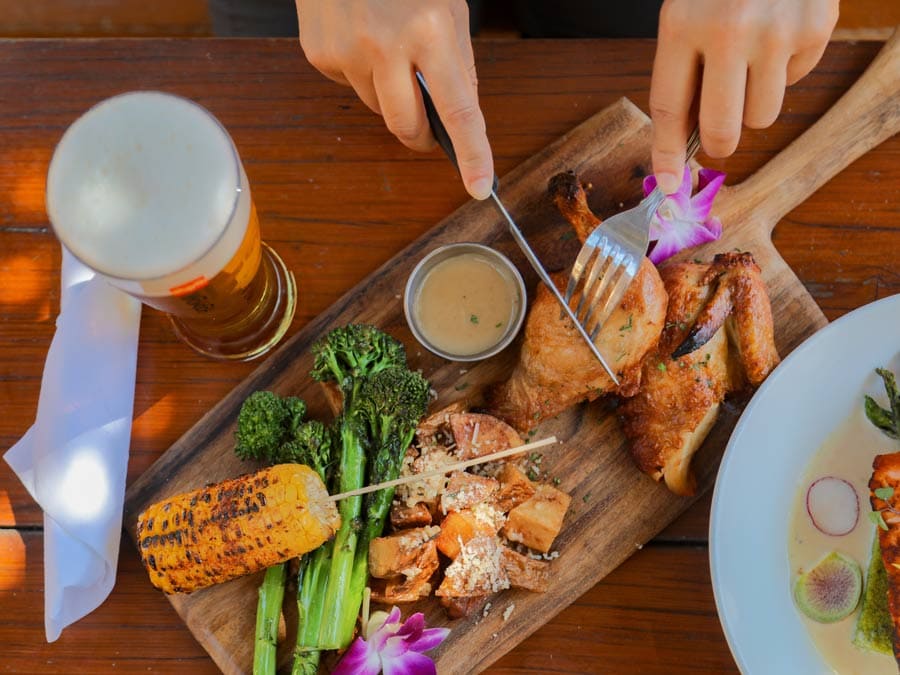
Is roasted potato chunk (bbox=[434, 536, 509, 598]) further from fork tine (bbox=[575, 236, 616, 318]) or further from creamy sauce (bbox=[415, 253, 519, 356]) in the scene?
fork tine (bbox=[575, 236, 616, 318])

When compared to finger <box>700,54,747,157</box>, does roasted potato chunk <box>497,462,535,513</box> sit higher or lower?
lower

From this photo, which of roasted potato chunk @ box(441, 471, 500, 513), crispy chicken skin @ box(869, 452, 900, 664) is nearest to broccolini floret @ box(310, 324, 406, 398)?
roasted potato chunk @ box(441, 471, 500, 513)

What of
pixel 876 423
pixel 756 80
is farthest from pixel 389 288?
pixel 876 423

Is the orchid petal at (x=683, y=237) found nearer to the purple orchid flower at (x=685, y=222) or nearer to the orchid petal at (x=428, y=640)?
the purple orchid flower at (x=685, y=222)

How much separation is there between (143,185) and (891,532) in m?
2.28

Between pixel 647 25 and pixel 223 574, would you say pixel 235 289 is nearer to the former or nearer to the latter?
pixel 223 574

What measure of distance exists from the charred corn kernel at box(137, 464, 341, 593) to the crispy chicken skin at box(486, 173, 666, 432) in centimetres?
69

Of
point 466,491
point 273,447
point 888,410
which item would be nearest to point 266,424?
point 273,447

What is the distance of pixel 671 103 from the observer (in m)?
2.10

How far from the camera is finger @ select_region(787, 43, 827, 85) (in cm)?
208

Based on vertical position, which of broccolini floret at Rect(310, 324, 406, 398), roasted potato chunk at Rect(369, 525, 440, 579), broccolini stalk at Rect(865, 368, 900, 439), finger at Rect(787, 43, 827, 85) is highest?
finger at Rect(787, 43, 827, 85)

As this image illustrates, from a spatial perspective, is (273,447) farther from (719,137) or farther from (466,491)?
(719,137)

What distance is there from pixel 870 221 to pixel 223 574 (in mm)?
2423

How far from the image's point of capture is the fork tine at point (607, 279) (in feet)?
8.21
